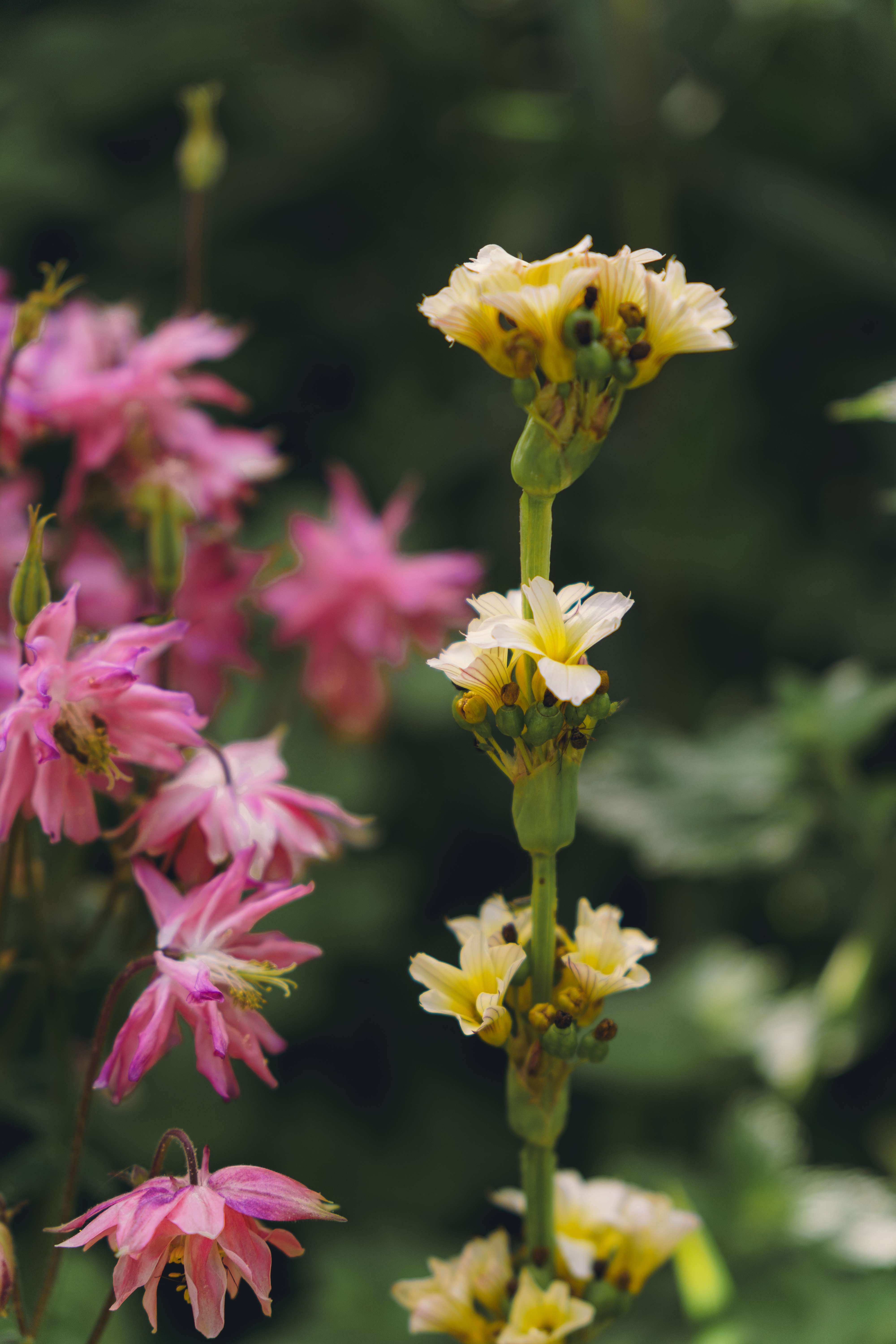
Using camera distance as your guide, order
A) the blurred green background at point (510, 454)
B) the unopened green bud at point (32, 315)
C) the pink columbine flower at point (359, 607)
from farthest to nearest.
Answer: the blurred green background at point (510, 454) < the pink columbine flower at point (359, 607) < the unopened green bud at point (32, 315)

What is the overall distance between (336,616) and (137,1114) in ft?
1.34

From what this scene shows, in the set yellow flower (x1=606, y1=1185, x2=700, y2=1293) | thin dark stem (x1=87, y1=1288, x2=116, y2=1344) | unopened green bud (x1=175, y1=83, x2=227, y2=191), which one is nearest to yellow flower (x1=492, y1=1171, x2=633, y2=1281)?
yellow flower (x1=606, y1=1185, x2=700, y2=1293)

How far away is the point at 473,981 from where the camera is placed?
32 centimetres

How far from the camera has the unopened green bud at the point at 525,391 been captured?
0.98 ft

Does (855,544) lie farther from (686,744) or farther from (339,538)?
(339,538)

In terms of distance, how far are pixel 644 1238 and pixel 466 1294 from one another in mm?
58

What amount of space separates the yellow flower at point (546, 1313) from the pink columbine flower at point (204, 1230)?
6cm

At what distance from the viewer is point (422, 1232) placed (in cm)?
79

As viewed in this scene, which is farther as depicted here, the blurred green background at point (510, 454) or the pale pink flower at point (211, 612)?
the blurred green background at point (510, 454)

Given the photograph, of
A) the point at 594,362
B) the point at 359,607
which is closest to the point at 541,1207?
the point at 594,362

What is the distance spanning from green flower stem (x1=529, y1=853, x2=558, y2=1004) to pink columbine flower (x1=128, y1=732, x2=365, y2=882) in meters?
0.10

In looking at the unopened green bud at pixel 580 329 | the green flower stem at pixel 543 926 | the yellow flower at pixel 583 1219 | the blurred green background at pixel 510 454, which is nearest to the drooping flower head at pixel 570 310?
the unopened green bud at pixel 580 329

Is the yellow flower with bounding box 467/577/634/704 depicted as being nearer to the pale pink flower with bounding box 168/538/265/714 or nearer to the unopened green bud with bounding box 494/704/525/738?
the unopened green bud with bounding box 494/704/525/738

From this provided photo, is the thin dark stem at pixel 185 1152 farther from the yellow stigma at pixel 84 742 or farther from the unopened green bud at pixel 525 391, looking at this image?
the unopened green bud at pixel 525 391
